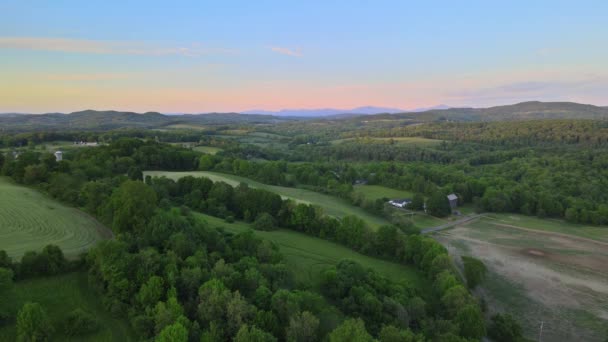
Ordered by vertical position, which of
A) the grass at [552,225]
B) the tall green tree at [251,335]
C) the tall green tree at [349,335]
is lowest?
the grass at [552,225]

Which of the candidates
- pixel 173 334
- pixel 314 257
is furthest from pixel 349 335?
pixel 314 257

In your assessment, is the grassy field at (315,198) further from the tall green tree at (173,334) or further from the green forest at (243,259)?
the tall green tree at (173,334)

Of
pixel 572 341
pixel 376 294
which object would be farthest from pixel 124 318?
pixel 572 341

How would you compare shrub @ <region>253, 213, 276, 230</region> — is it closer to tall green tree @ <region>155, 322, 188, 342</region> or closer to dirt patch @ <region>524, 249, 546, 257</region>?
tall green tree @ <region>155, 322, 188, 342</region>

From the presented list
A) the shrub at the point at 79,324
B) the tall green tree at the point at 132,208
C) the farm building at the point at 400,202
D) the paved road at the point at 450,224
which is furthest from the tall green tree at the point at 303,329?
the farm building at the point at 400,202

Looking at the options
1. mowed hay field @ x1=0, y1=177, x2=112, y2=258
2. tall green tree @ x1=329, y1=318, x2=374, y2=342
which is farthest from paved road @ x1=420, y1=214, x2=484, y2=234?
mowed hay field @ x1=0, y1=177, x2=112, y2=258
